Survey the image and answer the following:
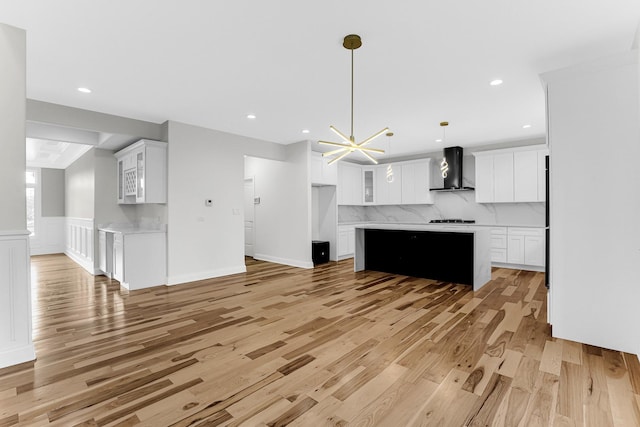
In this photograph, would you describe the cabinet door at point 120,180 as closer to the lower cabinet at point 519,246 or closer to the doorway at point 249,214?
the doorway at point 249,214

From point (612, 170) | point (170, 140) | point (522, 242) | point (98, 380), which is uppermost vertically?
point (170, 140)

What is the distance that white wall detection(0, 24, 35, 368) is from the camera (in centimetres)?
240

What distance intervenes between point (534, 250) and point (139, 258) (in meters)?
6.79

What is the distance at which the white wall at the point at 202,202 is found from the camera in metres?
5.01

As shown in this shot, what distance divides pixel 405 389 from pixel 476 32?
276 cm

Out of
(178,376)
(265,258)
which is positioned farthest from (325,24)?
(265,258)

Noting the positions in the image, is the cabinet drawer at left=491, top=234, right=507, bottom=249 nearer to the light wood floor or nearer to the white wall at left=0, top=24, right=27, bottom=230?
the light wood floor

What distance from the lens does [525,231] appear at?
19.5 ft

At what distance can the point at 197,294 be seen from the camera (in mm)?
4383

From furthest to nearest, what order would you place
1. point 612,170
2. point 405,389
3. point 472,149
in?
point 472,149 < point 612,170 < point 405,389

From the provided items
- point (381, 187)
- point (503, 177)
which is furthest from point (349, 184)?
point (503, 177)

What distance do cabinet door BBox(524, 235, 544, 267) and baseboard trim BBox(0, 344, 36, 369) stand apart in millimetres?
7049

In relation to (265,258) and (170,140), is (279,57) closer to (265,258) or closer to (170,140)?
(170,140)

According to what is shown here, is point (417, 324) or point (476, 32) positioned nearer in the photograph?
point (476, 32)
